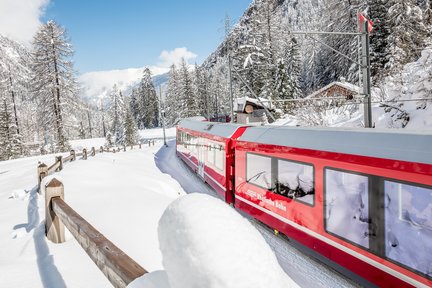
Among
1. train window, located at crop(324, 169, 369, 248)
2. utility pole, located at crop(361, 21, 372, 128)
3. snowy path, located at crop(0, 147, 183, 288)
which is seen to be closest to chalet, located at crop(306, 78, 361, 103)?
utility pole, located at crop(361, 21, 372, 128)

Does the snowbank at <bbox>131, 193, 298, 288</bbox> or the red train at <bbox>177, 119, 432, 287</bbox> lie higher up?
the snowbank at <bbox>131, 193, 298, 288</bbox>

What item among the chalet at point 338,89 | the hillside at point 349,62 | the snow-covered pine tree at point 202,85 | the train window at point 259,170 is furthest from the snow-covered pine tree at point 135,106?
the train window at point 259,170

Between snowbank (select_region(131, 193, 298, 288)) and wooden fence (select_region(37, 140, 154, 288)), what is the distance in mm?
879

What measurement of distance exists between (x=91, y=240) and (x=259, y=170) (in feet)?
18.7

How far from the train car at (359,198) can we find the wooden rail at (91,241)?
12.1 ft

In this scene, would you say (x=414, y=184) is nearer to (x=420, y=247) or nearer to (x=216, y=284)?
(x=420, y=247)

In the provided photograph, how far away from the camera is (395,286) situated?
410 centimetres

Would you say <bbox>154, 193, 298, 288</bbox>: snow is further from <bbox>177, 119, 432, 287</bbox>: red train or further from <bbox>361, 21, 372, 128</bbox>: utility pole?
<bbox>361, 21, 372, 128</bbox>: utility pole

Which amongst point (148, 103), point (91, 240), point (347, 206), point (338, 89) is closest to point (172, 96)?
point (148, 103)

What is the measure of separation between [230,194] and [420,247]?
625 cm

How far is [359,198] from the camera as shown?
4.62 metres

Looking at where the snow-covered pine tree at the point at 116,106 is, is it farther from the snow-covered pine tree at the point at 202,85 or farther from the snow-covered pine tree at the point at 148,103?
the snow-covered pine tree at the point at 202,85

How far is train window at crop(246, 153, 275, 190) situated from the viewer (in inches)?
285

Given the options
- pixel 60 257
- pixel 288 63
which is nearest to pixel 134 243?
pixel 60 257
